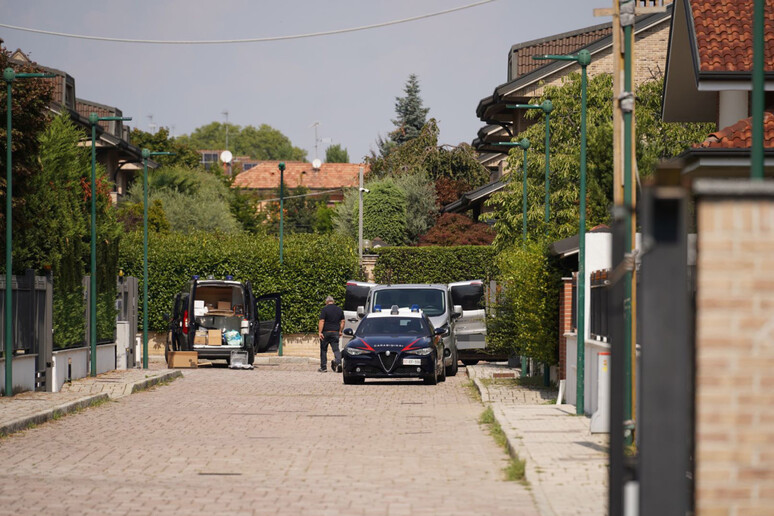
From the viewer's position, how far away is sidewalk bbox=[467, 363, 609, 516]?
10.3m

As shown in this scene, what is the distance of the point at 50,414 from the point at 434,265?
3110cm

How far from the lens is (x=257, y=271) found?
152ft


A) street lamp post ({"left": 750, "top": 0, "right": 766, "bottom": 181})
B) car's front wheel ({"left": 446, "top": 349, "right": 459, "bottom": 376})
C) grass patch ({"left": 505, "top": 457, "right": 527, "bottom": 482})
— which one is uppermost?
street lamp post ({"left": 750, "top": 0, "right": 766, "bottom": 181})

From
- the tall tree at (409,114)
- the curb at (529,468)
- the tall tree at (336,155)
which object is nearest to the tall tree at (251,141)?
the tall tree at (336,155)

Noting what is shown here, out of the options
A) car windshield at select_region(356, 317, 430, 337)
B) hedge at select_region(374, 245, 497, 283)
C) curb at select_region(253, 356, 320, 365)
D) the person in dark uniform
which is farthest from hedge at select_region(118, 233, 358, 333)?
car windshield at select_region(356, 317, 430, 337)

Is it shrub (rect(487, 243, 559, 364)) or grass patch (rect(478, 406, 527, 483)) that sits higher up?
shrub (rect(487, 243, 559, 364))

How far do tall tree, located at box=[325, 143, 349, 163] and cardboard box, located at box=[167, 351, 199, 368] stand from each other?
418 ft

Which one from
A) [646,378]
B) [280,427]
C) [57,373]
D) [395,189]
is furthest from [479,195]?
[646,378]

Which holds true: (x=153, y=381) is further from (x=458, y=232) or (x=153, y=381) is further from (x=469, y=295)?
(x=458, y=232)

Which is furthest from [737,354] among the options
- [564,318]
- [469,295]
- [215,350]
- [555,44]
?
[555,44]

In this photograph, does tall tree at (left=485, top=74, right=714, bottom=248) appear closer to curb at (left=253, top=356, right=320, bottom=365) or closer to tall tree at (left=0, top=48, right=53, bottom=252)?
curb at (left=253, top=356, right=320, bottom=365)

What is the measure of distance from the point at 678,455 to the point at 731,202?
3.69 feet

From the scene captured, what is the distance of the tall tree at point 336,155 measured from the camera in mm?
162750

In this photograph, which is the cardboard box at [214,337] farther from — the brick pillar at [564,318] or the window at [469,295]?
the brick pillar at [564,318]
